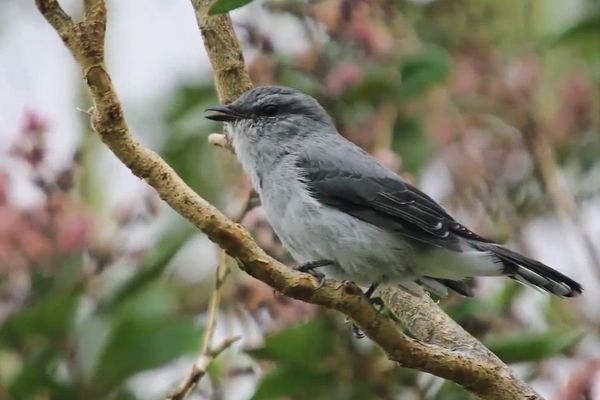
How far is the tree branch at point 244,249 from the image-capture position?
193 cm

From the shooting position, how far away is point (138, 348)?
3105 mm

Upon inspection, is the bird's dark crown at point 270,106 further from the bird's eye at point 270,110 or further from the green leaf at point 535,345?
the green leaf at point 535,345

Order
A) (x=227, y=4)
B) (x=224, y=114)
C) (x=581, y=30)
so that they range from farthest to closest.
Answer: (x=581, y=30), (x=224, y=114), (x=227, y=4)

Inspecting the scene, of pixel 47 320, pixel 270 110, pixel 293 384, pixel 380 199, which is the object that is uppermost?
pixel 270 110

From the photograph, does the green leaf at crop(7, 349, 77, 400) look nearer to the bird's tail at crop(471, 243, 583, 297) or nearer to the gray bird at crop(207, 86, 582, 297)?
the gray bird at crop(207, 86, 582, 297)

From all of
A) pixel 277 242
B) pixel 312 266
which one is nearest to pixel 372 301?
pixel 312 266

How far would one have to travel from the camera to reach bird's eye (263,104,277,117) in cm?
322

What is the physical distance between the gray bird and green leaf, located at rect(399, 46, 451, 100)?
478 millimetres

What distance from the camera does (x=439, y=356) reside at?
212 centimetres

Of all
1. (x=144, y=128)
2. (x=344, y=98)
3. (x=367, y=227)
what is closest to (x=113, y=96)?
(x=367, y=227)

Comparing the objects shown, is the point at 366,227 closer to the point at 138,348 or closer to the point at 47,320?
the point at 138,348

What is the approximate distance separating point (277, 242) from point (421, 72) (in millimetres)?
713

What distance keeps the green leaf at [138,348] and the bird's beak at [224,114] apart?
607mm

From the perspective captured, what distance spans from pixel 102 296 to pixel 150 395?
13.6 inches
